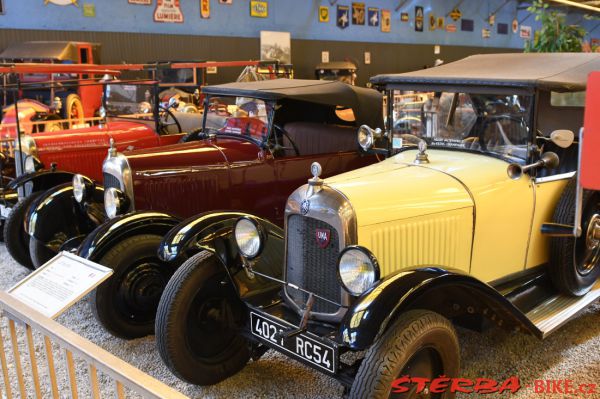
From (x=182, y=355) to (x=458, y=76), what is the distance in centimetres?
226

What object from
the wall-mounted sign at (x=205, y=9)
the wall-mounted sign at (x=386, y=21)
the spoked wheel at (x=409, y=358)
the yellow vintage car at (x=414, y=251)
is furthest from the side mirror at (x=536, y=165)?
the wall-mounted sign at (x=386, y=21)

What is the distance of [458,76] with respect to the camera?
3504 millimetres

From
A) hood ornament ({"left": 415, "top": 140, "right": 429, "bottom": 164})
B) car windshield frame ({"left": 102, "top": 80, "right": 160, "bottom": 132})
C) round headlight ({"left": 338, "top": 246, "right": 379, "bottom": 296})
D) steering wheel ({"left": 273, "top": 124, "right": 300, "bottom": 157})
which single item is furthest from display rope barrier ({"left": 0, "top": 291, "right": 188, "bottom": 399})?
car windshield frame ({"left": 102, "top": 80, "right": 160, "bottom": 132})

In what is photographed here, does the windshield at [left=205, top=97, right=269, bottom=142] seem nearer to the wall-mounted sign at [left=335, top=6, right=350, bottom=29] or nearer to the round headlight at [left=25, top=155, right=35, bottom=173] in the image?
the round headlight at [left=25, top=155, right=35, bottom=173]

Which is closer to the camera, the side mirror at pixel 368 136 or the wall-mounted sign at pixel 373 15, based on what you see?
the side mirror at pixel 368 136

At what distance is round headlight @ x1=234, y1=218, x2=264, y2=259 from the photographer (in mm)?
2916

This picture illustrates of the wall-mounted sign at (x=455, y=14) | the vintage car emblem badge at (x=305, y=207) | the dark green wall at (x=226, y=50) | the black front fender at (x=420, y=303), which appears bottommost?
the black front fender at (x=420, y=303)

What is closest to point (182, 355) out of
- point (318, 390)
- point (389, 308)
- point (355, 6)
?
point (318, 390)

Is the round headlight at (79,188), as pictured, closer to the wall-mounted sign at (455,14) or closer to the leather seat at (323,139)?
the leather seat at (323,139)

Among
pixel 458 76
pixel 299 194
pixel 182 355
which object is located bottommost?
pixel 182 355

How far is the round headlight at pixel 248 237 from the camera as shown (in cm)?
292

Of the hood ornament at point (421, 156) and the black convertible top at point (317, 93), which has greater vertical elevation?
the black convertible top at point (317, 93)

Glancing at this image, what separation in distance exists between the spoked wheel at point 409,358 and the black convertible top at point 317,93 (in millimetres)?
2616

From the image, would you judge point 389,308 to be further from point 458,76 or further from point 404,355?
point 458,76
